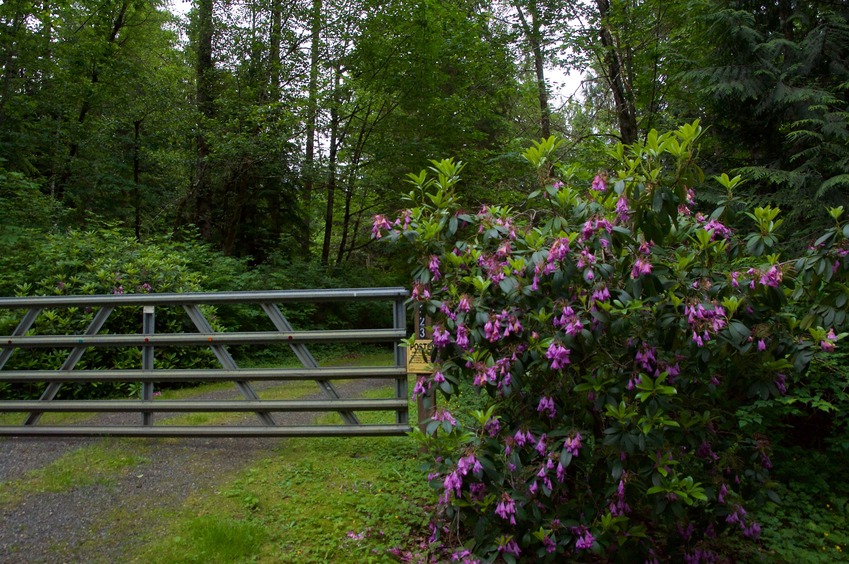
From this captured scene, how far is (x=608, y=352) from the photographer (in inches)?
121

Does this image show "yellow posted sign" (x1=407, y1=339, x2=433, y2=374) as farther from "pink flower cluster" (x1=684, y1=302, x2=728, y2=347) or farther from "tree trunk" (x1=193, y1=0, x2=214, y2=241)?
"tree trunk" (x1=193, y1=0, x2=214, y2=241)

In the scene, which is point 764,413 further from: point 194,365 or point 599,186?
point 194,365

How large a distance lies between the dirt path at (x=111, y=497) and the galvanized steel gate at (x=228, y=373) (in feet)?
0.44

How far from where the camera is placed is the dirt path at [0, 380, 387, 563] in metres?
3.17

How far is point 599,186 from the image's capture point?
3025 mm

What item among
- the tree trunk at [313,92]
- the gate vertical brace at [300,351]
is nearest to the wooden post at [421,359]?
the gate vertical brace at [300,351]

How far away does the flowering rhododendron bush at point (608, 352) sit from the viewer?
2.79 meters

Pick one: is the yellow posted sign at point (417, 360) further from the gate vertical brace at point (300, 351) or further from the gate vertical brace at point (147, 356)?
the gate vertical brace at point (147, 356)

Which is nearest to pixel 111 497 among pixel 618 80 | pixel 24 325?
pixel 24 325

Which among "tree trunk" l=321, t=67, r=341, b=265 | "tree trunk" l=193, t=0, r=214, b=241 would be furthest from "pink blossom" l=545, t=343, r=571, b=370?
"tree trunk" l=193, t=0, r=214, b=241

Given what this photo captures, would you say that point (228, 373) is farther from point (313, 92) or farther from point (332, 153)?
point (332, 153)

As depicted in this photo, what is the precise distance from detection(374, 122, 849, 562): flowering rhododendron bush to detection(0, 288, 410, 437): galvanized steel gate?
1035 mm

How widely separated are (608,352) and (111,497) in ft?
10.3

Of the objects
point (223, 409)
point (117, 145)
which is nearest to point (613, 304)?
point (223, 409)
